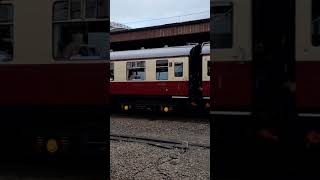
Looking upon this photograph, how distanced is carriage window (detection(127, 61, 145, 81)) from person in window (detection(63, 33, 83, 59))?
14.4m

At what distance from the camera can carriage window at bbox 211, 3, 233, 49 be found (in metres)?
4.80

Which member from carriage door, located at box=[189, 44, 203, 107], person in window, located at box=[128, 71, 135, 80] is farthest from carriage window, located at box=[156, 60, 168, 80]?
person in window, located at box=[128, 71, 135, 80]

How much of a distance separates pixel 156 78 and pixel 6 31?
13.9 m

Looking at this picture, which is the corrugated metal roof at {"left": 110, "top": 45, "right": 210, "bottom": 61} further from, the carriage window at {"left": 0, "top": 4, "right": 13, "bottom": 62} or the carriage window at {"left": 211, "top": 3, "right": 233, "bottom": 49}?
the carriage window at {"left": 211, "top": 3, "right": 233, "bottom": 49}

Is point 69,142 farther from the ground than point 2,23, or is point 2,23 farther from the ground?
point 2,23

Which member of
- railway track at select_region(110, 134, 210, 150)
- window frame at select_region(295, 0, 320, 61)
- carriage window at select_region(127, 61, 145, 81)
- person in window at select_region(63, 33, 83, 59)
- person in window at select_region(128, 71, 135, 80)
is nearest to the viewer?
window frame at select_region(295, 0, 320, 61)

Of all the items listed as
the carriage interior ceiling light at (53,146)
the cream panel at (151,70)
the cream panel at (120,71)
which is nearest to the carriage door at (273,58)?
the carriage interior ceiling light at (53,146)

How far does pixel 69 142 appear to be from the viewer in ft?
18.8

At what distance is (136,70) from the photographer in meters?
20.6

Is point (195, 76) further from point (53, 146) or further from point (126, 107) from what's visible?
point (53, 146)

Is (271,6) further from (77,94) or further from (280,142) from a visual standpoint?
(77,94)

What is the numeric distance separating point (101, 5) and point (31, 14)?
877 mm

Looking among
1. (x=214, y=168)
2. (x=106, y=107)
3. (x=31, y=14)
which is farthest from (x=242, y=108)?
(x=31, y=14)

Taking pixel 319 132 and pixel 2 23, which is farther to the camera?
pixel 2 23
